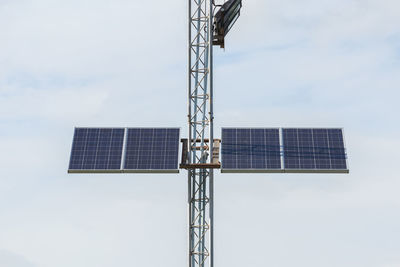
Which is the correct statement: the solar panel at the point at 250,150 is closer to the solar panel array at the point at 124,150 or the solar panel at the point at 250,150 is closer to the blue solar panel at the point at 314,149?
the blue solar panel at the point at 314,149

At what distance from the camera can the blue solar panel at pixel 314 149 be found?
34.2 meters

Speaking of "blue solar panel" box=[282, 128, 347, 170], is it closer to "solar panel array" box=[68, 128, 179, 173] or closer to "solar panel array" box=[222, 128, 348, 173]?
"solar panel array" box=[222, 128, 348, 173]

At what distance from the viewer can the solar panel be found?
33.9 meters

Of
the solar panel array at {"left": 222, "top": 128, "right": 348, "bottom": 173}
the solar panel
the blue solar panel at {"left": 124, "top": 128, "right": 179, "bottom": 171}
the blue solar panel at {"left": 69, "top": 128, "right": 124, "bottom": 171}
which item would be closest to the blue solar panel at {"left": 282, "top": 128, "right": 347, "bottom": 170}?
the solar panel array at {"left": 222, "top": 128, "right": 348, "bottom": 173}


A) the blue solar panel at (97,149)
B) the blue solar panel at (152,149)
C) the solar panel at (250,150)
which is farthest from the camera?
the blue solar panel at (97,149)

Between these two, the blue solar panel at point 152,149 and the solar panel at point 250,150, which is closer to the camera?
the solar panel at point 250,150

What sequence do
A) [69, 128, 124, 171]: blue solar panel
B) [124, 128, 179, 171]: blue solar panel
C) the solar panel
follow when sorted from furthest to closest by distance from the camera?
1. [69, 128, 124, 171]: blue solar panel
2. [124, 128, 179, 171]: blue solar panel
3. the solar panel

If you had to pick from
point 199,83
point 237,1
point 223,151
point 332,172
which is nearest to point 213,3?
point 237,1

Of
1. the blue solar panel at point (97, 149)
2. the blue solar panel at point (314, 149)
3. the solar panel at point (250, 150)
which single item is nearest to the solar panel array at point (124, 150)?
the blue solar panel at point (97, 149)

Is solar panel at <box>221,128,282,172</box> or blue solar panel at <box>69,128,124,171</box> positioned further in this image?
blue solar panel at <box>69,128,124,171</box>

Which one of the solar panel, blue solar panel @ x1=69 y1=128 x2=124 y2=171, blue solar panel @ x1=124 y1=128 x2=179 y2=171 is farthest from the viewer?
blue solar panel @ x1=69 y1=128 x2=124 y2=171

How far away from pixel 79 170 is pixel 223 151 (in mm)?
7729

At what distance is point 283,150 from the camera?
34.8 metres

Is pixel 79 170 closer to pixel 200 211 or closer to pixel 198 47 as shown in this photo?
pixel 200 211
